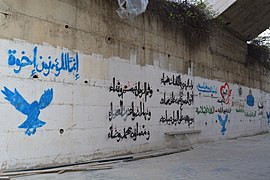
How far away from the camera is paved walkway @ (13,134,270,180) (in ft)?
17.2

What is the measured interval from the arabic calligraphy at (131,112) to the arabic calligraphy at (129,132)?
262 millimetres

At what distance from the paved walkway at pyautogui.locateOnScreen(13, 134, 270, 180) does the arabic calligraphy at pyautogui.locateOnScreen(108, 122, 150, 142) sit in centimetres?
83

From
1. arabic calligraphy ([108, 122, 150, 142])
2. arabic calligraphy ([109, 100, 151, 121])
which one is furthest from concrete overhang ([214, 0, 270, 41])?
arabic calligraphy ([108, 122, 150, 142])

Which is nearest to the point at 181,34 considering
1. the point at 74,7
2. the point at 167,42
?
the point at 167,42

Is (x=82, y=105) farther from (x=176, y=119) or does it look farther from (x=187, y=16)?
(x=187, y=16)

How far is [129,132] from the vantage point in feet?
25.1

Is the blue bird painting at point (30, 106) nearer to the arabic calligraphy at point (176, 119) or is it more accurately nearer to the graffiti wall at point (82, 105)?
the graffiti wall at point (82, 105)

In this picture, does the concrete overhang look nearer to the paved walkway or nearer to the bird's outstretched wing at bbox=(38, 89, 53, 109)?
the paved walkway

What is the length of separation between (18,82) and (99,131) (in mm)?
2211

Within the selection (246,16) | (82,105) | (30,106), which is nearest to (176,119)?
(82,105)

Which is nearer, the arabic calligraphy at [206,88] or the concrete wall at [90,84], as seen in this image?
the concrete wall at [90,84]

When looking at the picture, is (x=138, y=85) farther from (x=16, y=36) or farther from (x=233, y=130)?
(x=233, y=130)

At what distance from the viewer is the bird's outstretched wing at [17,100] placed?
17.4ft

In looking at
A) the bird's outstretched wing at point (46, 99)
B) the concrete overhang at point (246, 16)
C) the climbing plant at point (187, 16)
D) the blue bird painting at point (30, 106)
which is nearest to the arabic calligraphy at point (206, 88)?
the climbing plant at point (187, 16)
